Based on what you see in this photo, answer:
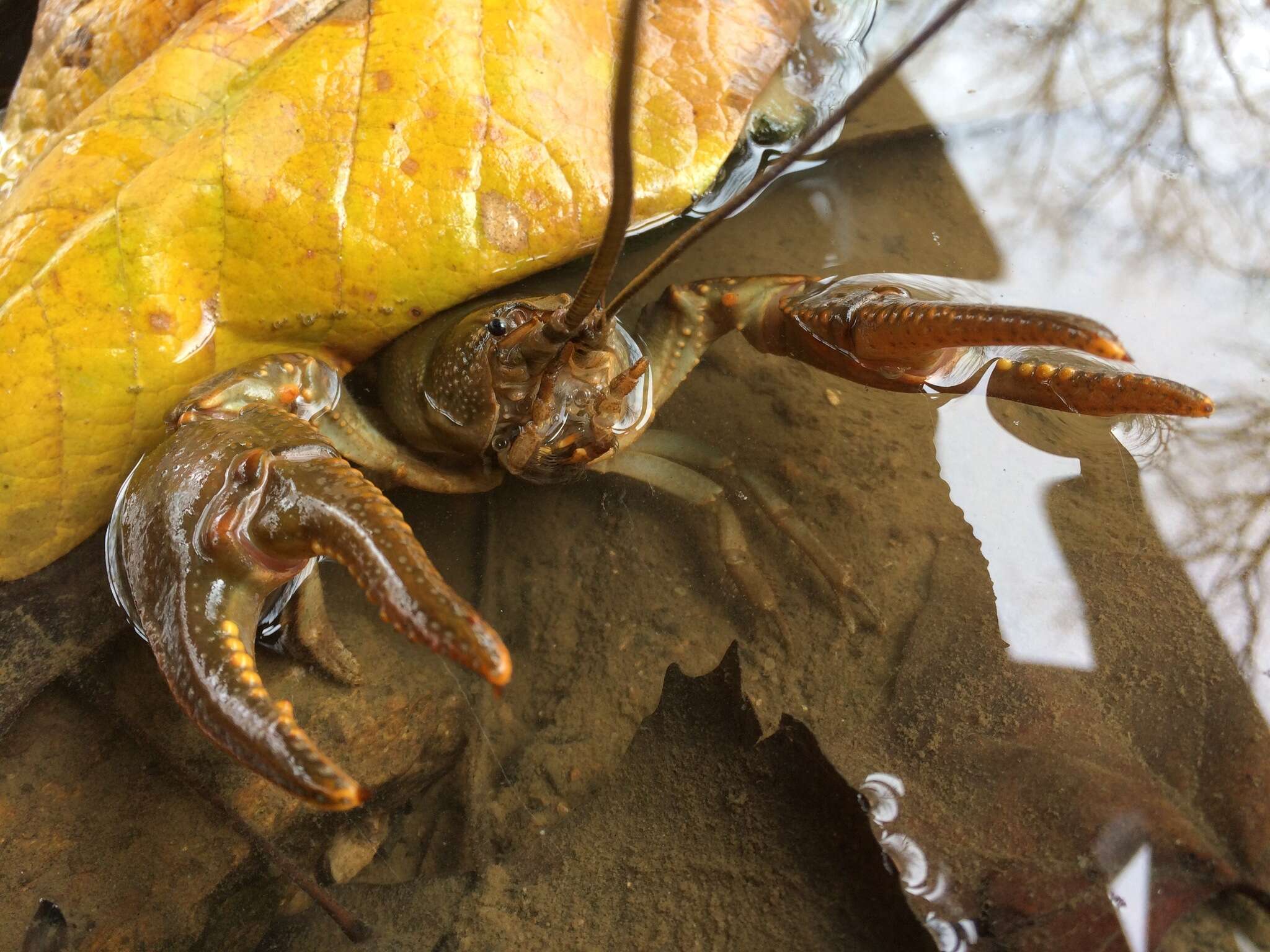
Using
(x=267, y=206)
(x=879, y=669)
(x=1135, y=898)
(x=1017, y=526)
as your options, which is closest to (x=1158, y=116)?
(x=1017, y=526)

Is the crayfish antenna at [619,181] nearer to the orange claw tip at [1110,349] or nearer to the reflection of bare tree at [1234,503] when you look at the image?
the orange claw tip at [1110,349]

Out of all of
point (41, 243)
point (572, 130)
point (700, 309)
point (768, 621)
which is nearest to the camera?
point (41, 243)

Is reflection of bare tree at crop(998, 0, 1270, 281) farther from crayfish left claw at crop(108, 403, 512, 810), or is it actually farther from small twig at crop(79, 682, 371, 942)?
small twig at crop(79, 682, 371, 942)

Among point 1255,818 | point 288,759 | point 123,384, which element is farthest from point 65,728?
point 1255,818

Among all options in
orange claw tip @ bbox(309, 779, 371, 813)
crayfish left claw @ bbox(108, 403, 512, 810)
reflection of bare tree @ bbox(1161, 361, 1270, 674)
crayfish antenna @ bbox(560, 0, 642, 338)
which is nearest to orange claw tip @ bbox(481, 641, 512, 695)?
crayfish left claw @ bbox(108, 403, 512, 810)

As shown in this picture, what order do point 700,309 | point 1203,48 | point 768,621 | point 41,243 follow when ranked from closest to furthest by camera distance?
point 41,243 → point 768,621 → point 700,309 → point 1203,48

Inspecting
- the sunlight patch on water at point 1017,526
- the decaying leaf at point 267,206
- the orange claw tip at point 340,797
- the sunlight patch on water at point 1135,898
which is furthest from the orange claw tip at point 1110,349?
the orange claw tip at point 340,797

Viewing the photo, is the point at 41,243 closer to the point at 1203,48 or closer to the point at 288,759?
the point at 288,759

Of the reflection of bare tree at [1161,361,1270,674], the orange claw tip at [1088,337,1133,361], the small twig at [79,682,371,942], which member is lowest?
the small twig at [79,682,371,942]
